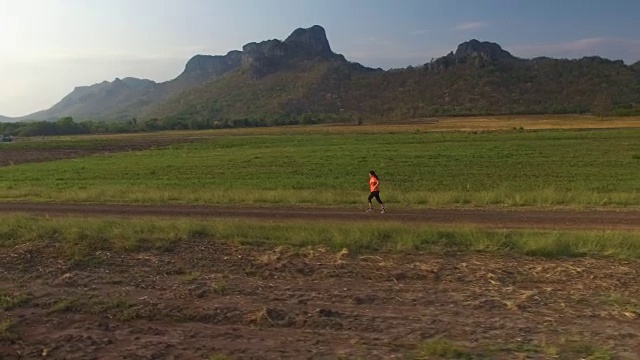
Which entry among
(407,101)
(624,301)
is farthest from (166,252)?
(407,101)

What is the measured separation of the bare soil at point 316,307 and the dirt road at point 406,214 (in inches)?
257

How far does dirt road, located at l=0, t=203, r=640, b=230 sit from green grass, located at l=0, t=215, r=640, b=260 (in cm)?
371

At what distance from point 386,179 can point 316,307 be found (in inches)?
880

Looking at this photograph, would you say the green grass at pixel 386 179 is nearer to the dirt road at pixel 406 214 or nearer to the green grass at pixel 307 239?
the dirt road at pixel 406 214

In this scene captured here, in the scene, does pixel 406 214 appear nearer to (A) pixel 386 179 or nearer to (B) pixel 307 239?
(B) pixel 307 239

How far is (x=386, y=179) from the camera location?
28750 mm

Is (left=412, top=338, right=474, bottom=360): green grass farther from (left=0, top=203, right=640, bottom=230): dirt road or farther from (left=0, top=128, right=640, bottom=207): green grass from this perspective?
(left=0, top=128, right=640, bottom=207): green grass

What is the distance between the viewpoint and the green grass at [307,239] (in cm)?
948

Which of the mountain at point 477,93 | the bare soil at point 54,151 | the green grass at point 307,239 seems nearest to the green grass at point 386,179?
the green grass at point 307,239

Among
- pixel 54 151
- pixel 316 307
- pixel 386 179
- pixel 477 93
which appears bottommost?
pixel 386 179

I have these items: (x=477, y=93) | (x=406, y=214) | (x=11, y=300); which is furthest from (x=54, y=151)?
(x=477, y=93)

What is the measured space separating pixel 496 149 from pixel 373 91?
487 feet

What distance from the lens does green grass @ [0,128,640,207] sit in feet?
66.0

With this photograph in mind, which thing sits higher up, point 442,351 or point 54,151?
point 442,351
